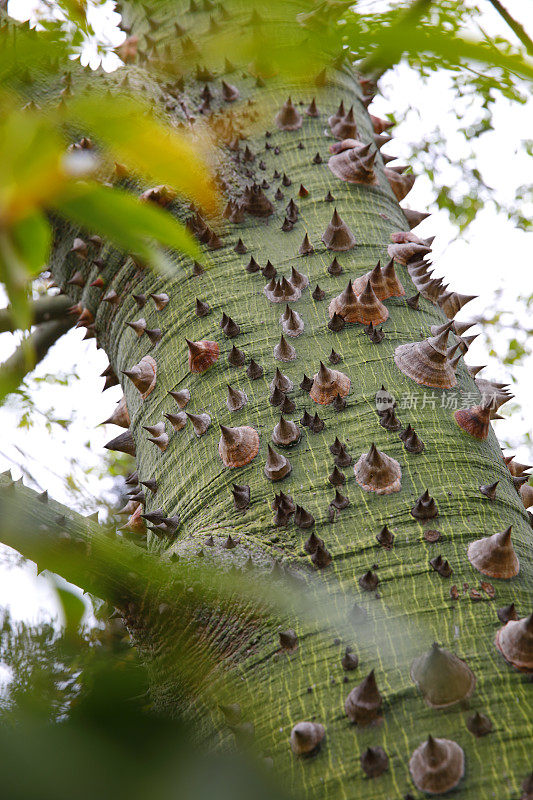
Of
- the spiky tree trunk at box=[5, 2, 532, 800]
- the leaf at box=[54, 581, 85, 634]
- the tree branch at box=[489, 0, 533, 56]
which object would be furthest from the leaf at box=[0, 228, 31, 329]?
the tree branch at box=[489, 0, 533, 56]

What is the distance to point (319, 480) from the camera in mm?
1442

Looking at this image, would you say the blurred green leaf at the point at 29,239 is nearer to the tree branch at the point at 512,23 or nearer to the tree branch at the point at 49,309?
the tree branch at the point at 512,23

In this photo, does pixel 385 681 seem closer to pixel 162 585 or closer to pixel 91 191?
pixel 162 585

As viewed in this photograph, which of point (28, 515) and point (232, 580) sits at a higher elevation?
point (28, 515)

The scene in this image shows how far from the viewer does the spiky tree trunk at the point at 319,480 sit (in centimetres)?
107

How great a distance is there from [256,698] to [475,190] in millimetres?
5027

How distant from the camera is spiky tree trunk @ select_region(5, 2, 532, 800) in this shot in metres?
1.07

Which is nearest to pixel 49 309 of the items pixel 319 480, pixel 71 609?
pixel 319 480

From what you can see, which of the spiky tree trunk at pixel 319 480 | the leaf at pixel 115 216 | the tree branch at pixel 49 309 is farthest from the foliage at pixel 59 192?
the tree branch at pixel 49 309

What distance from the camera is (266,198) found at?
2.05 meters

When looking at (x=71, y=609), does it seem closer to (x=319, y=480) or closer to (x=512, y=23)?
(x=319, y=480)

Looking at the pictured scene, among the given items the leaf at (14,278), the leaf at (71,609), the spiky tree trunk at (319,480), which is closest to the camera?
the leaf at (14,278)

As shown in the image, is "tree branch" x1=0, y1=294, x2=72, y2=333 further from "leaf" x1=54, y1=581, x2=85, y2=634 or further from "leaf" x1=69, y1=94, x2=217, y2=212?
"leaf" x1=69, y1=94, x2=217, y2=212

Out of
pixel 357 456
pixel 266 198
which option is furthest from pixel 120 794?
pixel 266 198
